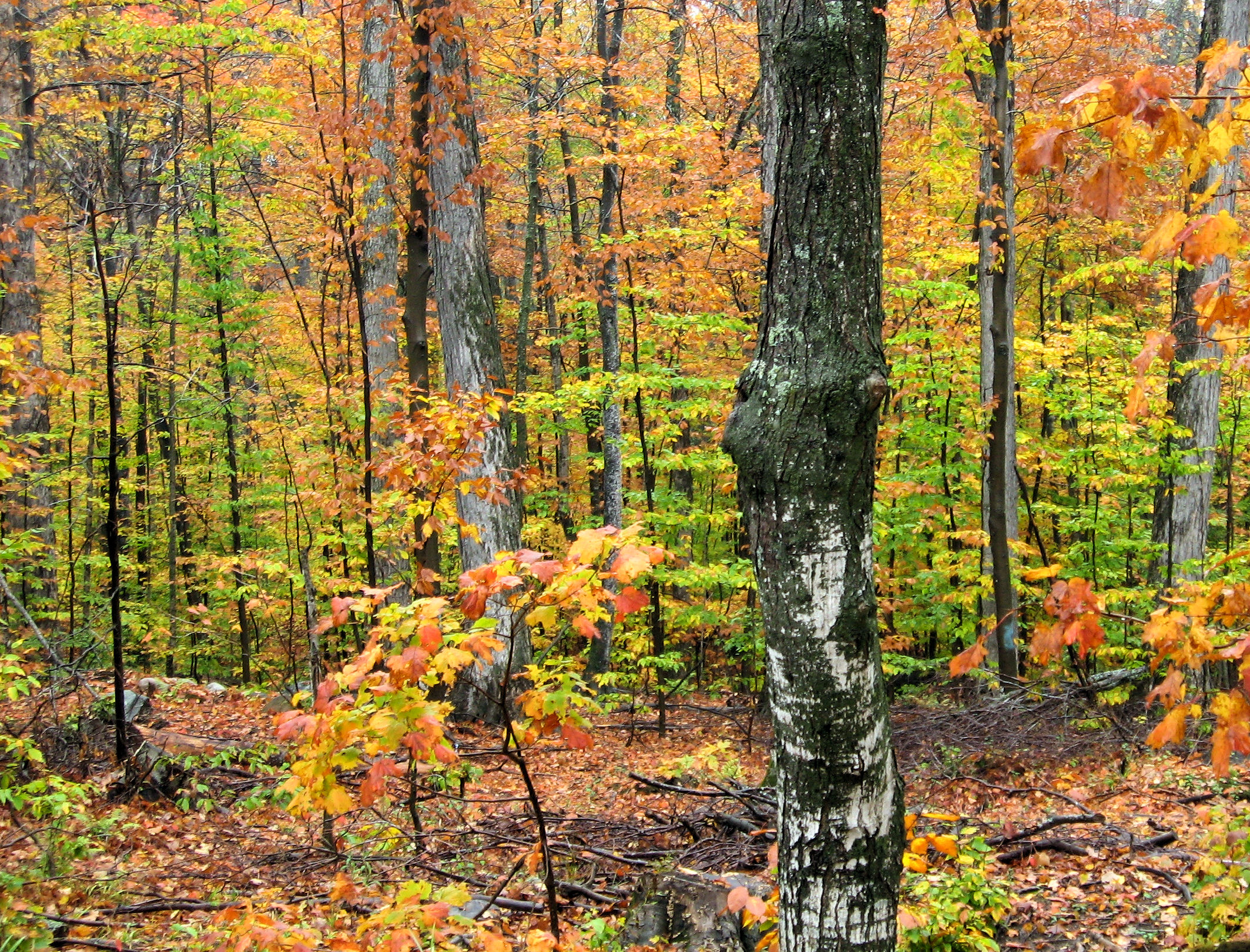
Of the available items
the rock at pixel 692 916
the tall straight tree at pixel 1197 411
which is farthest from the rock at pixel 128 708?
the tall straight tree at pixel 1197 411

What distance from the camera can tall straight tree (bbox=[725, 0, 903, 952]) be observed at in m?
2.30

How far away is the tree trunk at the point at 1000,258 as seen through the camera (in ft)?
24.5

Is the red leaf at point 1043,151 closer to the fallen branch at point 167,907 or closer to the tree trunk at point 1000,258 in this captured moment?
the fallen branch at point 167,907

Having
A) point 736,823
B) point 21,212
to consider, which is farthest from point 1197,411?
point 21,212

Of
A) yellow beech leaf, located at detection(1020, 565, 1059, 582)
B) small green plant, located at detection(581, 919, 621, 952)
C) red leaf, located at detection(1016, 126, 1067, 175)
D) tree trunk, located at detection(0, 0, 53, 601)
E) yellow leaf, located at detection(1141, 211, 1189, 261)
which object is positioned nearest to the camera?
red leaf, located at detection(1016, 126, 1067, 175)

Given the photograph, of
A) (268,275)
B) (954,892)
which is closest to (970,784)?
(954,892)

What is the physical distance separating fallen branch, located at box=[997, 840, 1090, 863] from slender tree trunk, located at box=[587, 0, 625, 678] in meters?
6.10

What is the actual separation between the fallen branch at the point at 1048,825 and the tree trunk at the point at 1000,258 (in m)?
2.72

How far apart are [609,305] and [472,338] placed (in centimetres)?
292

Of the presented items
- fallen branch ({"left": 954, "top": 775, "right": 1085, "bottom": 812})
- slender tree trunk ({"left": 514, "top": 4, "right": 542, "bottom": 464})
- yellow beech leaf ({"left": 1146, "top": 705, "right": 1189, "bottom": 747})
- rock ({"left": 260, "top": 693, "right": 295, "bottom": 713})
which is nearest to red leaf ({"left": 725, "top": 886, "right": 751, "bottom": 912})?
yellow beech leaf ({"left": 1146, "top": 705, "right": 1189, "bottom": 747})

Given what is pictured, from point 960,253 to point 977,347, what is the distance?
83.5 inches

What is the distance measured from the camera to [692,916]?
3791 mm

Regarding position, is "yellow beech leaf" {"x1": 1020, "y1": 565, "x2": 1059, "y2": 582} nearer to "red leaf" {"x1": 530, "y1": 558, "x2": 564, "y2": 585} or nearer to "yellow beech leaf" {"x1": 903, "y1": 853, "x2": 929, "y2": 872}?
"yellow beech leaf" {"x1": 903, "y1": 853, "x2": 929, "y2": 872}

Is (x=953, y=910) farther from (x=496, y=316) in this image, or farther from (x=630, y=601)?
(x=496, y=316)
